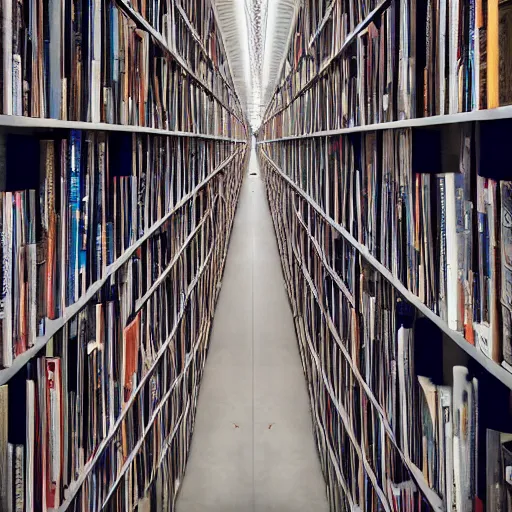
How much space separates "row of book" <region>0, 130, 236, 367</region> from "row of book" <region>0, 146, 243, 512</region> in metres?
0.09

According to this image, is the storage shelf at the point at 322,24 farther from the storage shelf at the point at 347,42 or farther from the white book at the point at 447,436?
the white book at the point at 447,436

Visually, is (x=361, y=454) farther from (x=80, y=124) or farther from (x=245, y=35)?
(x=245, y=35)

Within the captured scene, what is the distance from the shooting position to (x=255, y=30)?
582 centimetres

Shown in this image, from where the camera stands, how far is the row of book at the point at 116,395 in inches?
42.6

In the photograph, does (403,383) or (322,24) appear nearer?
(403,383)

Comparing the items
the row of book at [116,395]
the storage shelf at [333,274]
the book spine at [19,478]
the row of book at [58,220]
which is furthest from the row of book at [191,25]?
the book spine at [19,478]

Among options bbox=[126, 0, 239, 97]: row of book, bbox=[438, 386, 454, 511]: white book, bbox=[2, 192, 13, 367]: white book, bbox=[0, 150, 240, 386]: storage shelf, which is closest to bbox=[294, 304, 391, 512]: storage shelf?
bbox=[438, 386, 454, 511]: white book

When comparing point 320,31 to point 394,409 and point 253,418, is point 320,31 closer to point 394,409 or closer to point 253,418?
point 253,418

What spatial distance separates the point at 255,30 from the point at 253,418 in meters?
3.84

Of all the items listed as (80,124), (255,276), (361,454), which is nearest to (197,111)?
(255,276)

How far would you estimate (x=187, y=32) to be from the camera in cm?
323

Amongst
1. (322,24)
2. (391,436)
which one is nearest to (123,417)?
(391,436)

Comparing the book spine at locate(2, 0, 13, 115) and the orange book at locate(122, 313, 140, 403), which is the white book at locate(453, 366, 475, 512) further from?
the orange book at locate(122, 313, 140, 403)

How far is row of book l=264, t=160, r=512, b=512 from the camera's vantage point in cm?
103
